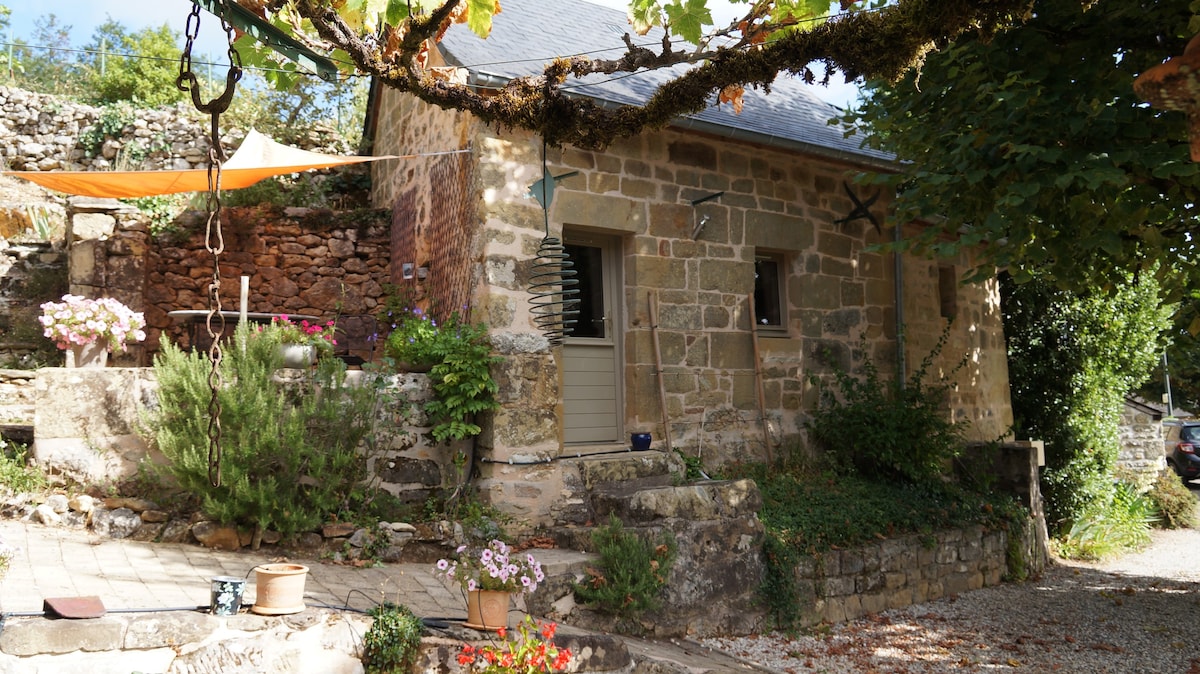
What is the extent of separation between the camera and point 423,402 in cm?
605

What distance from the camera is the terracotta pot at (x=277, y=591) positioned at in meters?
3.71

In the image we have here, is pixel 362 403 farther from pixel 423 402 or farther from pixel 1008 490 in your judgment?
pixel 1008 490

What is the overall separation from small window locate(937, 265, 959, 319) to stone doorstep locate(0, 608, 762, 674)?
659 centimetres

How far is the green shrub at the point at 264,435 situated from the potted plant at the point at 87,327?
871 mm

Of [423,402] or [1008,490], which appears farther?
[1008,490]

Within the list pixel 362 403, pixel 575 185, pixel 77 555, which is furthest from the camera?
pixel 575 185

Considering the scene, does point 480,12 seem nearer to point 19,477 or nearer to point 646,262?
point 646,262

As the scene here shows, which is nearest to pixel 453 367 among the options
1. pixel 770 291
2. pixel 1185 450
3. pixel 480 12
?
pixel 480 12

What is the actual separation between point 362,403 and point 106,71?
11.9m

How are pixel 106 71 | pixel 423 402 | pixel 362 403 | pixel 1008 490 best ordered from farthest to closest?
pixel 106 71, pixel 1008 490, pixel 423 402, pixel 362 403

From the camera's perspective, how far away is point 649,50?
12.2 ft

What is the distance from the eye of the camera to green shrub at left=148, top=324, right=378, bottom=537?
16.8ft

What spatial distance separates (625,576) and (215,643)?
224cm

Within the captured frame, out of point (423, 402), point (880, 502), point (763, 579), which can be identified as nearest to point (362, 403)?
point (423, 402)
